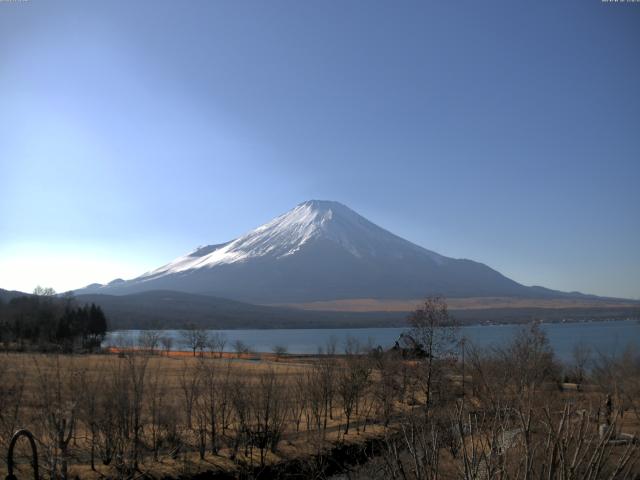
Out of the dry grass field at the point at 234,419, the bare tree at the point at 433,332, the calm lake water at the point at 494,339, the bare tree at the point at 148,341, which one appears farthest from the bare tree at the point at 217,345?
the dry grass field at the point at 234,419

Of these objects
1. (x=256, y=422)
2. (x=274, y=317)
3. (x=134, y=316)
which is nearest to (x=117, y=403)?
(x=256, y=422)

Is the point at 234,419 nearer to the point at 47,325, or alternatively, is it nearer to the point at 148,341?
the point at 148,341

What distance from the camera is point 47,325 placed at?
63.5 meters

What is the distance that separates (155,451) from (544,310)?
19139 cm

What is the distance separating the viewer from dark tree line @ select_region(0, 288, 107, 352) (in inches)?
2292

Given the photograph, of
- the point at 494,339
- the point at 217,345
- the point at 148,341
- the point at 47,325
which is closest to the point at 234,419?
the point at 148,341

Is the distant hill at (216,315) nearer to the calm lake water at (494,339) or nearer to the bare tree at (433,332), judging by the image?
the calm lake water at (494,339)

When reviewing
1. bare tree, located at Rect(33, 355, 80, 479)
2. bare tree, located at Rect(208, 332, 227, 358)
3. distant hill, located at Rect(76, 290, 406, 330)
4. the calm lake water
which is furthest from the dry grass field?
distant hill, located at Rect(76, 290, 406, 330)

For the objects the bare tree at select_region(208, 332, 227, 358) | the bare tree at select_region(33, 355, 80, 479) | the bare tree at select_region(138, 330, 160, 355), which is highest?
the bare tree at select_region(33, 355, 80, 479)

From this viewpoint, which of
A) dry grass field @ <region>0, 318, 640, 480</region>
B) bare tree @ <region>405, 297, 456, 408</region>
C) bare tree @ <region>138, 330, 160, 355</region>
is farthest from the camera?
bare tree @ <region>138, 330, 160, 355</region>

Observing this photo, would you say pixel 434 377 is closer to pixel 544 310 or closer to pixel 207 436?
pixel 207 436

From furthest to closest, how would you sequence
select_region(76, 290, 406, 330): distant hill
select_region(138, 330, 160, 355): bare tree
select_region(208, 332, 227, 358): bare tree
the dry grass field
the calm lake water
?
select_region(76, 290, 406, 330): distant hill, select_region(208, 332, 227, 358): bare tree, the calm lake water, select_region(138, 330, 160, 355): bare tree, the dry grass field

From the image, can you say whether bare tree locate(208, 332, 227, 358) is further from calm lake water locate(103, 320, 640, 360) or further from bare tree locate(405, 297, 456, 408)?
bare tree locate(405, 297, 456, 408)

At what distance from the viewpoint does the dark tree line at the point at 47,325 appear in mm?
58219
